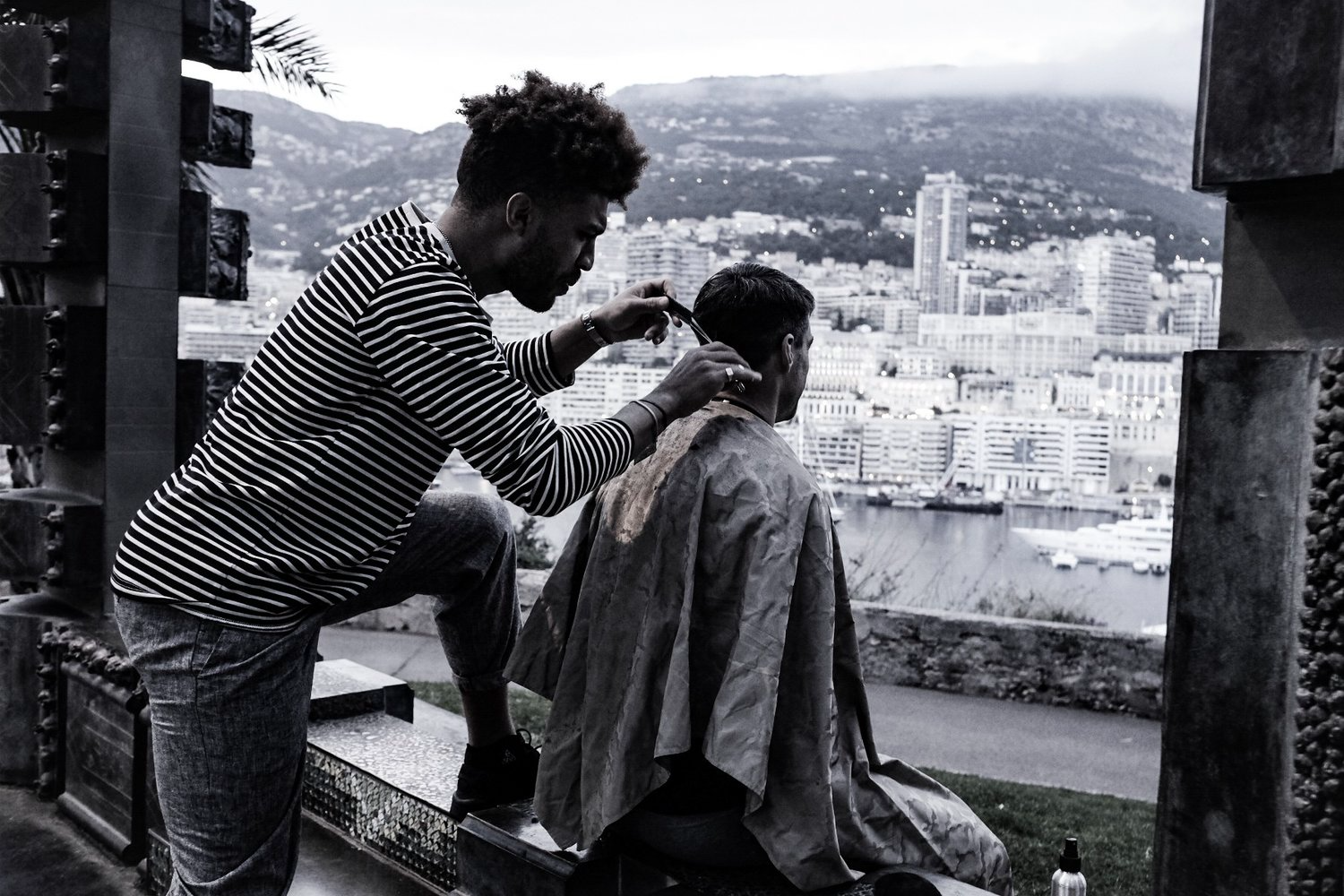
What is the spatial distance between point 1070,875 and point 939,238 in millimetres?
34178

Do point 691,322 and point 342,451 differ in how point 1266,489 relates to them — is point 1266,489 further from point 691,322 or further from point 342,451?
point 342,451

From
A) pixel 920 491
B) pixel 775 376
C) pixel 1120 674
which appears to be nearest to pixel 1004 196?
pixel 920 491

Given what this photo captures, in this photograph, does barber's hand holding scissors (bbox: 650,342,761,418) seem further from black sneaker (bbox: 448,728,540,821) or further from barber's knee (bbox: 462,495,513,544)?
black sneaker (bbox: 448,728,540,821)

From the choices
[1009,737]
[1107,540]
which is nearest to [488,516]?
[1009,737]

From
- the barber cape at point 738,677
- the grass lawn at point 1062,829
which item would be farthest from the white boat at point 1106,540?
the barber cape at point 738,677

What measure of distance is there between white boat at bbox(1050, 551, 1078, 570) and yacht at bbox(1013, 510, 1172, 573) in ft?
0.28

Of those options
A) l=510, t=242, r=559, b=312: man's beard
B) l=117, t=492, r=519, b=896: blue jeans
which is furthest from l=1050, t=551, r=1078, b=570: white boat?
l=117, t=492, r=519, b=896: blue jeans

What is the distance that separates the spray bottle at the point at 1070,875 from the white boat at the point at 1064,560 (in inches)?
507

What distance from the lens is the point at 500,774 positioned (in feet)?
8.43

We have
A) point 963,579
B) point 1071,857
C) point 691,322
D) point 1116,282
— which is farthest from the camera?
point 1116,282

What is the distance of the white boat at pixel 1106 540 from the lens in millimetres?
14781

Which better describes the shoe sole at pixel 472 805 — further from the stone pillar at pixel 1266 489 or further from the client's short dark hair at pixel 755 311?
the stone pillar at pixel 1266 489

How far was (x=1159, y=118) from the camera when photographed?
44562 mm

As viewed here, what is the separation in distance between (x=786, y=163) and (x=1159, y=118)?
18.1 m
